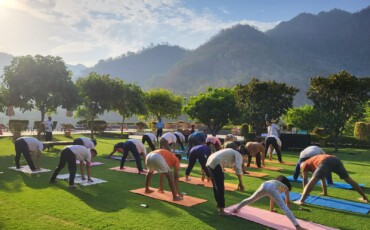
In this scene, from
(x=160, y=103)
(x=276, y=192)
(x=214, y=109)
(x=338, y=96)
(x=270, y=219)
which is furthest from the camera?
(x=160, y=103)

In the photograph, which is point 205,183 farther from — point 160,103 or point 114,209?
point 160,103

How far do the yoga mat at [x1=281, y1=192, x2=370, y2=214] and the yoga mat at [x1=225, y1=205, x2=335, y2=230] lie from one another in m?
1.57

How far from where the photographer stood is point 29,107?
21.3 m

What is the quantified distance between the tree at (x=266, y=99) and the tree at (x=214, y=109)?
7.19 feet

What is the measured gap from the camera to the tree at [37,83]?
19.7 m

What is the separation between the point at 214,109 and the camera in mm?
26000

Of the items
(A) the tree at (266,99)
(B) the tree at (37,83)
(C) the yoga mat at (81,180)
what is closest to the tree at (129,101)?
(B) the tree at (37,83)

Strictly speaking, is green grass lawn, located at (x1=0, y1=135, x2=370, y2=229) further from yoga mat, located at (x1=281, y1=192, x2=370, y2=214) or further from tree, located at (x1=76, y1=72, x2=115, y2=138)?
tree, located at (x1=76, y1=72, x2=115, y2=138)

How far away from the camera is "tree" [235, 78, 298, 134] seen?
23.2 meters

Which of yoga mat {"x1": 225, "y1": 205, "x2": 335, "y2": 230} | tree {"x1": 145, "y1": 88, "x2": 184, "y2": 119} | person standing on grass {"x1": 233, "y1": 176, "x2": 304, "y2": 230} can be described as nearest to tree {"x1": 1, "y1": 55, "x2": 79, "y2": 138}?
yoga mat {"x1": 225, "y1": 205, "x2": 335, "y2": 230}

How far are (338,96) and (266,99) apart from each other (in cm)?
535

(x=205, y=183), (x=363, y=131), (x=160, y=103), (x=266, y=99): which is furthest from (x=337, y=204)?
(x=160, y=103)

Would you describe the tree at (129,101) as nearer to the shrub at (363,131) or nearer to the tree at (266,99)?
the tree at (266,99)

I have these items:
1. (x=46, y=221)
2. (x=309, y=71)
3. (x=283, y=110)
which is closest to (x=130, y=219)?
(x=46, y=221)
